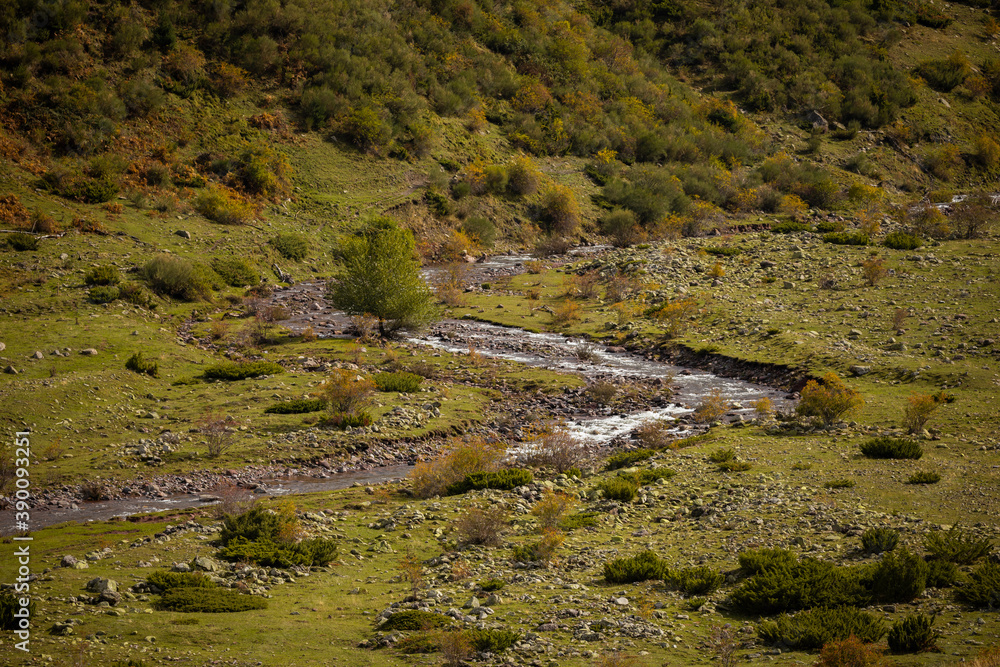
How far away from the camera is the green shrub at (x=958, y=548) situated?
1379cm

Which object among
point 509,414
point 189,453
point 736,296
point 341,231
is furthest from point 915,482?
point 341,231

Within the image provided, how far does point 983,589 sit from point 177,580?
46.4ft

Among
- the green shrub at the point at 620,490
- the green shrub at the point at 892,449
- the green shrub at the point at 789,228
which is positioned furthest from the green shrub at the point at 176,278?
the green shrub at the point at 789,228

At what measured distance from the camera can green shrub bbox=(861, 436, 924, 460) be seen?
2108 cm

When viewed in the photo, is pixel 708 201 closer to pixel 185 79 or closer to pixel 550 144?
pixel 550 144

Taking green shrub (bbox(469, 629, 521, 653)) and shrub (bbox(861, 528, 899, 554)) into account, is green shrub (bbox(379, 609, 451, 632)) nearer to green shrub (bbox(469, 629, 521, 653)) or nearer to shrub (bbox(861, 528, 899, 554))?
green shrub (bbox(469, 629, 521, 653))

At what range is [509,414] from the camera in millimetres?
28891

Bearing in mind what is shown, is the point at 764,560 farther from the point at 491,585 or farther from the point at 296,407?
the point at 296,407

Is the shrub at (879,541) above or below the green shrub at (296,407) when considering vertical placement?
above

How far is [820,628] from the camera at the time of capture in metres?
11.9

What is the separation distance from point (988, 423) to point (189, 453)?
24.5 metres

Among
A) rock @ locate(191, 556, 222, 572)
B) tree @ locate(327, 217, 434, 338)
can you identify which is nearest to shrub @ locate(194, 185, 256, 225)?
tree @ locate(327, 217, 434, 338)

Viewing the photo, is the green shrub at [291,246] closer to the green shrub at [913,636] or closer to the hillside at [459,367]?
the hillside at [459,367]

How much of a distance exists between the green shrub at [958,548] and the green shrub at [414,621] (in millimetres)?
9180
